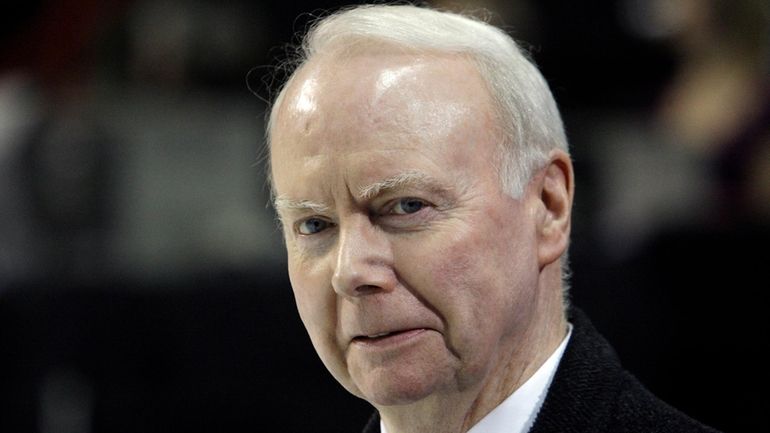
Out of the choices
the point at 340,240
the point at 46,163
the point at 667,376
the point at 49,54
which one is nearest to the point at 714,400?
the point at 667,376

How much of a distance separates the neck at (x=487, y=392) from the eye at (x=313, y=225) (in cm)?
40

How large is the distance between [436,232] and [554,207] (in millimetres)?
352

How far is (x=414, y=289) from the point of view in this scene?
8.95ft

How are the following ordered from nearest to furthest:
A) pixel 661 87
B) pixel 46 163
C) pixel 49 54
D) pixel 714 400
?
pixel 714 400
pixel 46 163
pixel 661 87
pixel 49 54

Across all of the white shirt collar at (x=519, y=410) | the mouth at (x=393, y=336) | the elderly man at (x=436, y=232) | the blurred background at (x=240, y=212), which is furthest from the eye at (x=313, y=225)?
the blurred background at (x=240, y=212)

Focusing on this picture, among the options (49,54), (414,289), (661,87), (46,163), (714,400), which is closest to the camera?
(414,289)

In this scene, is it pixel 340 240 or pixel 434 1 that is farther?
pixel 434 1

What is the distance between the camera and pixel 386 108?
274cm

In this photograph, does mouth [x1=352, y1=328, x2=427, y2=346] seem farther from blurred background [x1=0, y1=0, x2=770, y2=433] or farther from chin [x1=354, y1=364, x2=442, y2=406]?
blurred background [x1=0, y1=0, x2=770, y2=433]

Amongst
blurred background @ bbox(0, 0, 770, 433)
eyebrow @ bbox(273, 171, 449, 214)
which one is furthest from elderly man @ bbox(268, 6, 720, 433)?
blurred background @ bbox(0, 0, 770, 433)

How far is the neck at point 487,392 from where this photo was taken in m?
2.82

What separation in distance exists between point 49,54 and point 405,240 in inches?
209

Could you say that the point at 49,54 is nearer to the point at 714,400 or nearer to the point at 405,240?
the point at 714,400

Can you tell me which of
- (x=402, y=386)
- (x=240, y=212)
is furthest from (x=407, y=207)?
(x=240, y=212)
